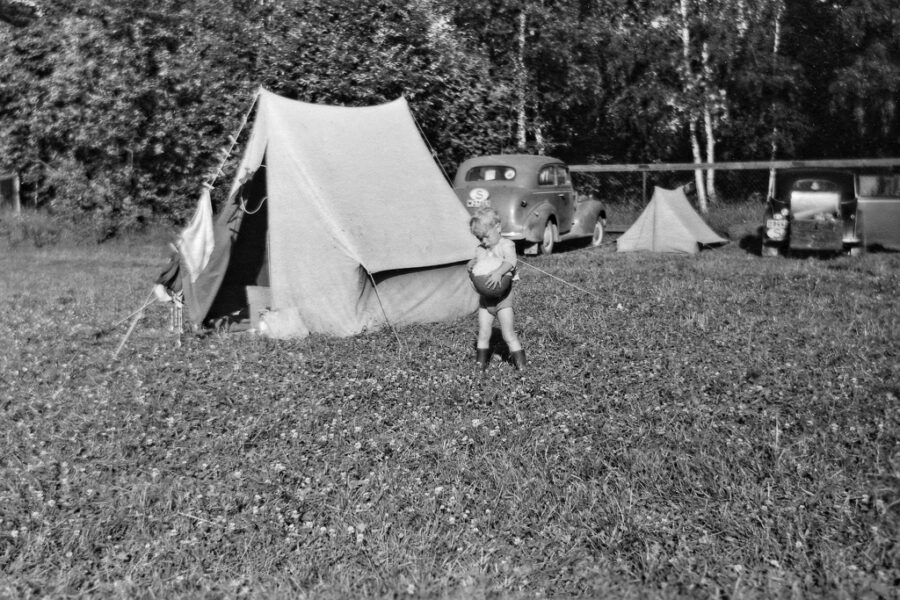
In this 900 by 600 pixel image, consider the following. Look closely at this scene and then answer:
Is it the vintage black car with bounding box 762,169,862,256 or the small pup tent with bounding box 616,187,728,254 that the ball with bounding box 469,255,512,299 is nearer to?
the vintage black car with bounding box 762,169,862,256

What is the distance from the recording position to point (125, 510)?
4164 millimetres

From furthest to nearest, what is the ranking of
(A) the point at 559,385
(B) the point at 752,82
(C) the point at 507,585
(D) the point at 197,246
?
(B) the point at 752,82, (D) the point at 197,246, (A) the point at 559,385, (C) the point at 507,585

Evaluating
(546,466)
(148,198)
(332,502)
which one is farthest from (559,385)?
(148,198)

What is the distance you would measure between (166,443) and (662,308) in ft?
17.7

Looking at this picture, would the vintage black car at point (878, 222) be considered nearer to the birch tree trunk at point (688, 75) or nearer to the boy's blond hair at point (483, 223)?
the birch tree trunk at point (688, 75)

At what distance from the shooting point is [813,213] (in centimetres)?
1360

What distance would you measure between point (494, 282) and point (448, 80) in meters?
11.6

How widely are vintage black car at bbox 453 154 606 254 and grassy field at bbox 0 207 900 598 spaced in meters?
6.56

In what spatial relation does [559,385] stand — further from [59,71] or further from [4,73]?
[4,73]

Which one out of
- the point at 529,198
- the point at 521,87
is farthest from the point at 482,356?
the point at 521,87

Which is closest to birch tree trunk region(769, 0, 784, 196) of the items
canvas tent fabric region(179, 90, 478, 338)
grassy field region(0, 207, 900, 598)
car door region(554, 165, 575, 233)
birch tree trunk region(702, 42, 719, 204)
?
birch tree trunk region(702, 42, 719, 204)

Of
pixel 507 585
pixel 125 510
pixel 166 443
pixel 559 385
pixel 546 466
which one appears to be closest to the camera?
pixel 507 585

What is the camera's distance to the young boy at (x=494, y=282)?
642cm

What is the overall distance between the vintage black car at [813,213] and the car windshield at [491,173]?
4215 millimetres
